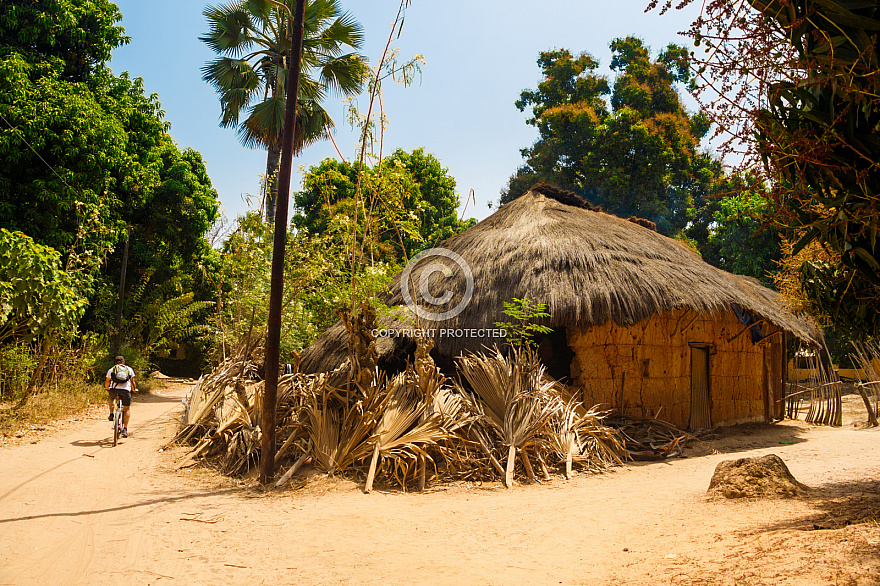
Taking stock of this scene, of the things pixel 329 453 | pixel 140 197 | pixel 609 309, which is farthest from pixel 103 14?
pixel 609 309

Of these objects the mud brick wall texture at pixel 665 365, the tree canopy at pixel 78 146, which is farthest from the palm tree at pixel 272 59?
the mud brick wall texture at pixel 665 365

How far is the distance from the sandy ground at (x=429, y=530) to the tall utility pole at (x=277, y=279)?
55cm

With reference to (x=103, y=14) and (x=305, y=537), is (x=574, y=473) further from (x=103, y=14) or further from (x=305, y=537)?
(x=103, y=14)

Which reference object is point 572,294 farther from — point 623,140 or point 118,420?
point 623,140

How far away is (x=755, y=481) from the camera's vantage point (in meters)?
4.88

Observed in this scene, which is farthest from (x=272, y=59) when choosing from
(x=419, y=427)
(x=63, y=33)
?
(x=419, y=427)

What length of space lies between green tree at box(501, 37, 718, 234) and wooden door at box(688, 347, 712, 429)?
1310 centimetres

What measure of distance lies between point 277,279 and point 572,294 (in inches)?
170

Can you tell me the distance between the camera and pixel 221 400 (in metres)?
8.05

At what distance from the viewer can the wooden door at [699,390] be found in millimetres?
9609

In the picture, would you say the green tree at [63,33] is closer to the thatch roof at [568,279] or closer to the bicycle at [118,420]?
the bicycle at [118,420]

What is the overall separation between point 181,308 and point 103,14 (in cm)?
786

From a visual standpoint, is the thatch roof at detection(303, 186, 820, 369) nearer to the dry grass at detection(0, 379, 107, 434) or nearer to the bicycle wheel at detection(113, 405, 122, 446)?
the bicycle wheel at detection(113, 405, 122, 446)

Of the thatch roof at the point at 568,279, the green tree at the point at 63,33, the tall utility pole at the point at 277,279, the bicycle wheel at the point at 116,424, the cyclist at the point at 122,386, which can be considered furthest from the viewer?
the green tree at the point at 63,33
